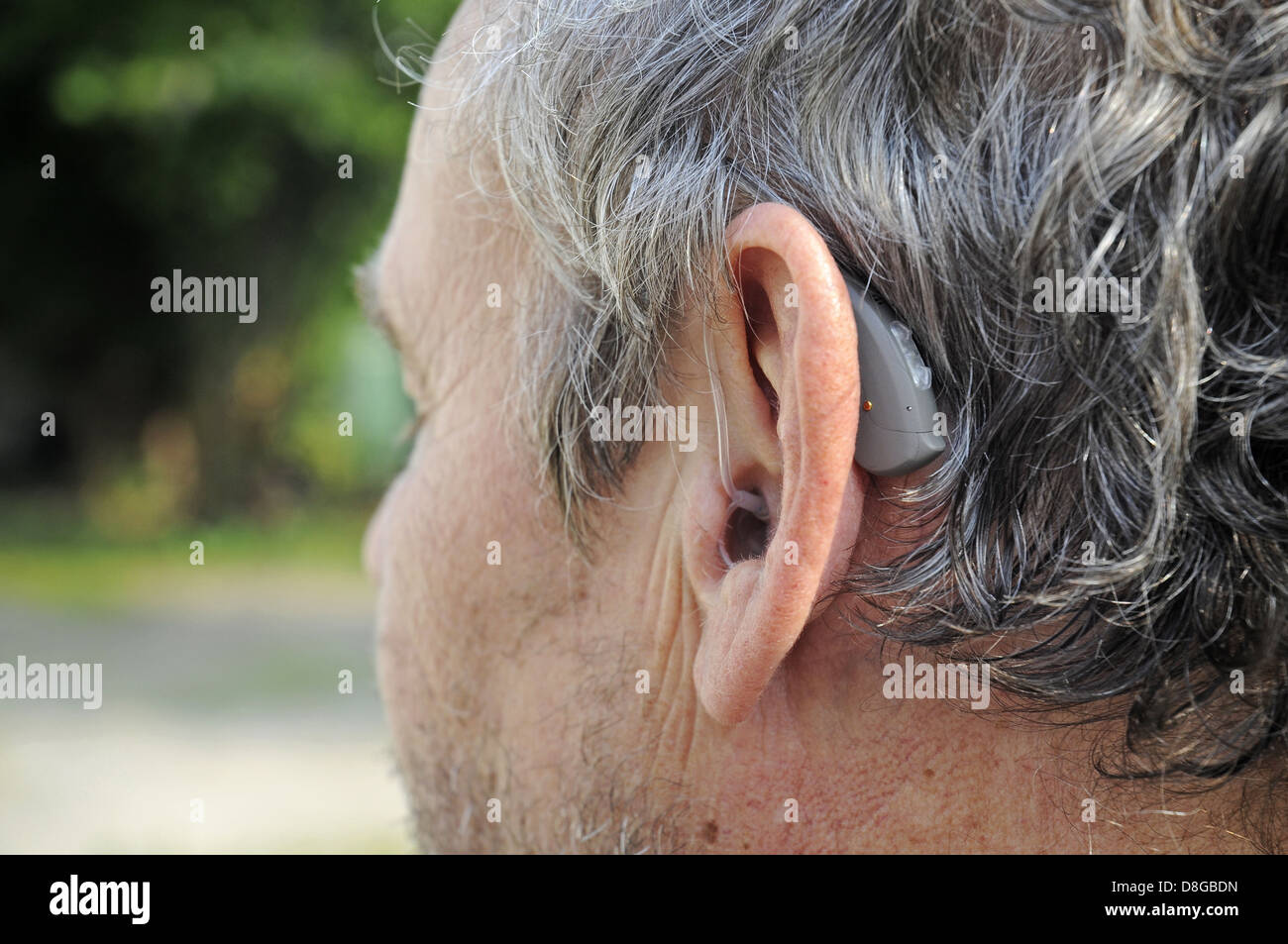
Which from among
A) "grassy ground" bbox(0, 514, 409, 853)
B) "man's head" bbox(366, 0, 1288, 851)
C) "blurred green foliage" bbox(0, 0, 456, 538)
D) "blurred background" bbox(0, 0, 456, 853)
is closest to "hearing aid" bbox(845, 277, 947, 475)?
"man's head" bbox(366, 0, 1288, 851)

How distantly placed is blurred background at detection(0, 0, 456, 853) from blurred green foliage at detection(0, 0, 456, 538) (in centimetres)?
3

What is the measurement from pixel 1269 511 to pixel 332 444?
1491 cm

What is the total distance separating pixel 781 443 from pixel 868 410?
0.09 m

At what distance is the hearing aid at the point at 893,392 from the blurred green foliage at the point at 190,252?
11.1m

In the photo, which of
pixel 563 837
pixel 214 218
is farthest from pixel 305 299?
pixel 563 837

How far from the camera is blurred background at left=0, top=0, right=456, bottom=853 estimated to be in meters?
6.71

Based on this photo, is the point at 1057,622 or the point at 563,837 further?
the point at 563,837

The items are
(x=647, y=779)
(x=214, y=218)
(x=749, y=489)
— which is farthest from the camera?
(x=214, y=218)

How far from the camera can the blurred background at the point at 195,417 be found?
6715 millimetres

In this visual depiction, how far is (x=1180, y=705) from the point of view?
3.87ft

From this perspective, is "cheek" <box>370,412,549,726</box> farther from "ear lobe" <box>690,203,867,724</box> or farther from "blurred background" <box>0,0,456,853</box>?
"blurred background" <box>0,0,456,853</box>

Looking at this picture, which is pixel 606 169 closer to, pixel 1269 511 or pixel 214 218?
pixel 1269 511

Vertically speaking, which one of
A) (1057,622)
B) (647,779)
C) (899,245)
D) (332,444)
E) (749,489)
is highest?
(332,444)

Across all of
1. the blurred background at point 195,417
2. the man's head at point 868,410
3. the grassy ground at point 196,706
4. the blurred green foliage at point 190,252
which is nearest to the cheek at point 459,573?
the man's head at point 868,410
